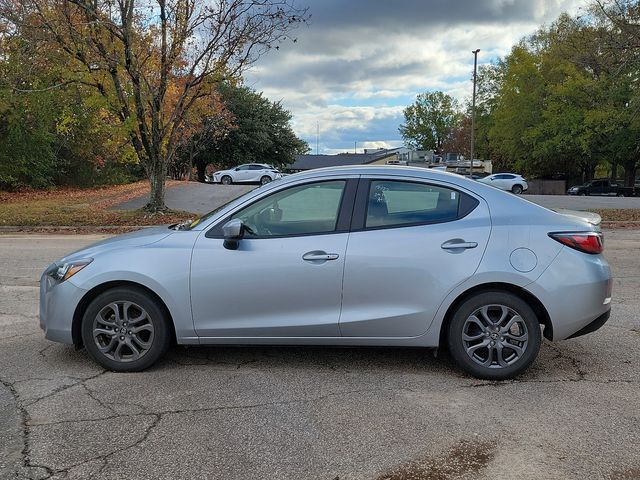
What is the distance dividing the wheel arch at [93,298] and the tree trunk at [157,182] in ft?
49.6

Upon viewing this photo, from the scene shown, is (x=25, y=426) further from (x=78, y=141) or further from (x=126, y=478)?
(x=78, y=141)

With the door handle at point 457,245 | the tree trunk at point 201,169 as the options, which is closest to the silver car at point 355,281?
the door handle at point 457,245

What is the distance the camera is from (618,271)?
8.92m

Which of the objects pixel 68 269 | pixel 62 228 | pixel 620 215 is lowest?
pixel 62 228

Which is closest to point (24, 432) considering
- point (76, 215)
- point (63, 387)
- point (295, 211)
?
point (63, 387)

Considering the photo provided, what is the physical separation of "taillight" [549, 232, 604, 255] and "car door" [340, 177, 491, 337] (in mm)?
556

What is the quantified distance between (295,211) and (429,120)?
110m

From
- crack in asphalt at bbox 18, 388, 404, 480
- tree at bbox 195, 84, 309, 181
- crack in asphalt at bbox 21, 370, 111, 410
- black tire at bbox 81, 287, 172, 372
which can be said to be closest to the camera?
crack in asphalt at bbox 18, 388, 404, 480

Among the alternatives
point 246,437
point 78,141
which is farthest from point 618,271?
point 78,141

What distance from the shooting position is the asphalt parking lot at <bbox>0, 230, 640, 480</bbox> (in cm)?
302

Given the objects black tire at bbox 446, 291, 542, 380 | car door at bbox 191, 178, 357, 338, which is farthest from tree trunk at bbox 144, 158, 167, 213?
black tire at bbox 446, 291, 542, 380

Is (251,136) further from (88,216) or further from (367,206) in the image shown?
(367,206)

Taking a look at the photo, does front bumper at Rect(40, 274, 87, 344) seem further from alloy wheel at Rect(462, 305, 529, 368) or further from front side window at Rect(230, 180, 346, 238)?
alloy wheel at Rect(462, 305, 529, 368)

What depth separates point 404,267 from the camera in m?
4.17
